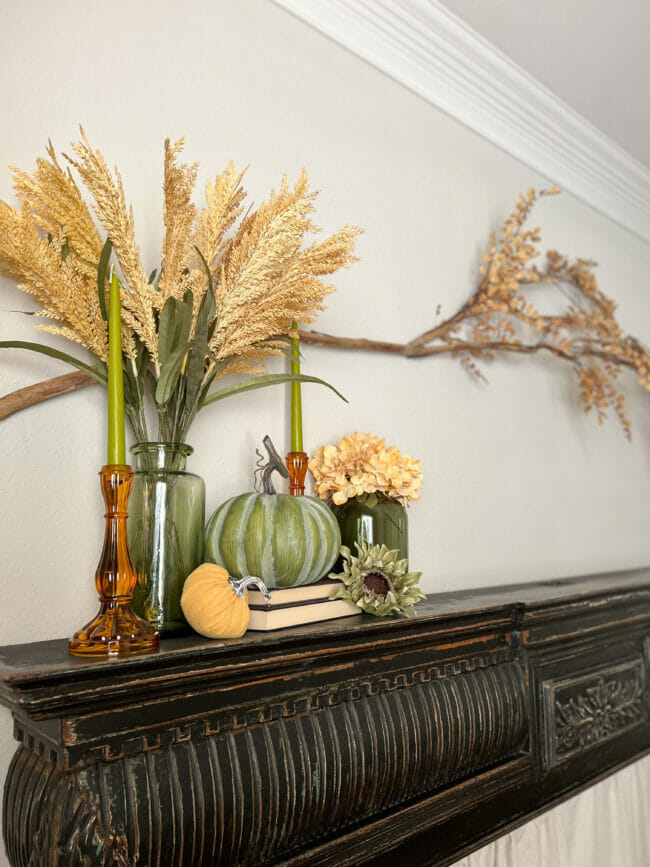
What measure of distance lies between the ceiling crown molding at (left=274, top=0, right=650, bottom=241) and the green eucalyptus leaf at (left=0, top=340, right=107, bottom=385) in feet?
3.07

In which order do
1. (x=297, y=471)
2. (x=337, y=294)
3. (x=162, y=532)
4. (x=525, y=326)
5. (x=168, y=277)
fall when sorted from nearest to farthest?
(x=162, y=532), (x=168, y=277), (x=297, y=471), (x=337, y=294), (x=525, y=326)

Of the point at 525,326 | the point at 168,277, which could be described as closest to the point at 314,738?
the point at 168,277

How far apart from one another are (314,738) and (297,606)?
0.61 ft

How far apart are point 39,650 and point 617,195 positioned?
2.35 meters

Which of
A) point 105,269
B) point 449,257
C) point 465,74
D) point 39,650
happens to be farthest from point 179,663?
point 465,74

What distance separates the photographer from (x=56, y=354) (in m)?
0.98

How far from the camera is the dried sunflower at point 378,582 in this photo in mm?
1136

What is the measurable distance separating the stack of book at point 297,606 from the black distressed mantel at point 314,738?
26 millimetres

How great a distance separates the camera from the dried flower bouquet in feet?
3.13

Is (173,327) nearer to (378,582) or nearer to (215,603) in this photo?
(215,603)

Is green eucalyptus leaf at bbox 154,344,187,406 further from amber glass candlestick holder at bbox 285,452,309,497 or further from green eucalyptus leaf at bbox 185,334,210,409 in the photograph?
amber glass candlestick holder at bbox 285,452,309,497

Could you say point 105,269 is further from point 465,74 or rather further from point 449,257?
point 465,74

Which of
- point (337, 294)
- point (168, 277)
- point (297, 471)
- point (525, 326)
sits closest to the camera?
point (168, 277)

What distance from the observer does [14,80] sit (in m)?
1.07
